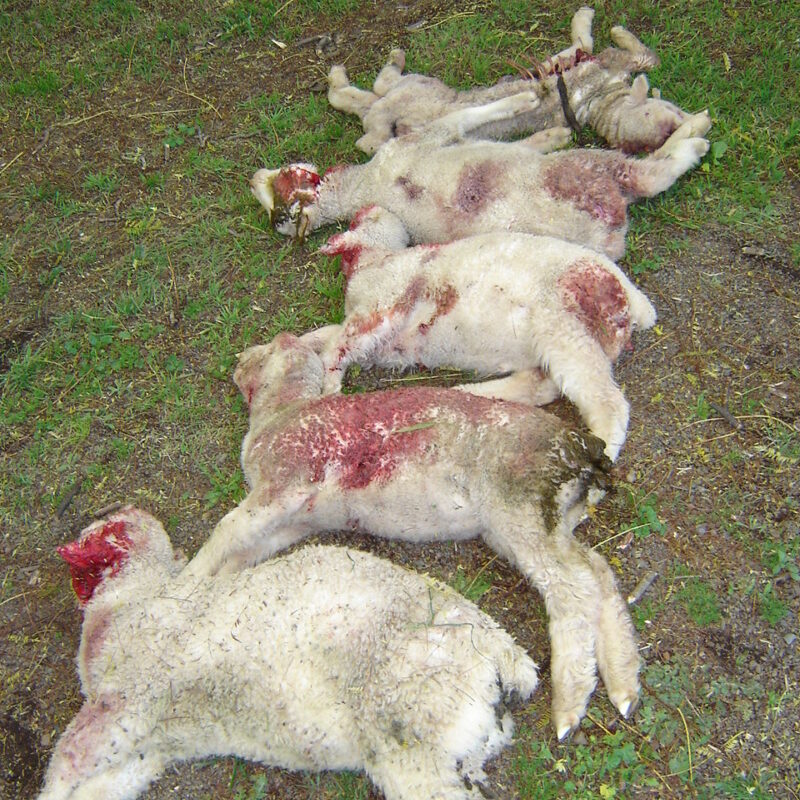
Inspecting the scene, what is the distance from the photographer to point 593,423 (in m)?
3.92

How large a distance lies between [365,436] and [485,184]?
6.16 feet

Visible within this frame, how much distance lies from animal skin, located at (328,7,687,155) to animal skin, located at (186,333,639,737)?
2521mm

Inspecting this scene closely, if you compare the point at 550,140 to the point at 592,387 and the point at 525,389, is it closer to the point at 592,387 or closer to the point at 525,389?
the point at 525,389

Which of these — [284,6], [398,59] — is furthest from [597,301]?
[284,6]

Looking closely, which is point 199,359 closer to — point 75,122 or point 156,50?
point 75,122

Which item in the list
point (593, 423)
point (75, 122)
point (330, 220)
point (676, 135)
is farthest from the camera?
point (75, 122)

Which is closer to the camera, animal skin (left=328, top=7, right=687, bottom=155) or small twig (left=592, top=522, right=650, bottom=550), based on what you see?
small twig (left=592, top=522, right=650, bottom=550)

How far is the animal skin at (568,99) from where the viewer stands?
17.1 ft

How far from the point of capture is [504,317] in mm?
4148

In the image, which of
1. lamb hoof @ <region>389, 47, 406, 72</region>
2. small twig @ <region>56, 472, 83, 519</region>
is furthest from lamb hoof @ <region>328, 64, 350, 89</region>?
small twig @ <region>56, 472, 83, 519</region>

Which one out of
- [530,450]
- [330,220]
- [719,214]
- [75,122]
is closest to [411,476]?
[530,450]

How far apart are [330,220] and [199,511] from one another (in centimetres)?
219

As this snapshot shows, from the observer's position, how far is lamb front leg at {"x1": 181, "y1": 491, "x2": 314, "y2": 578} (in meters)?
3.67

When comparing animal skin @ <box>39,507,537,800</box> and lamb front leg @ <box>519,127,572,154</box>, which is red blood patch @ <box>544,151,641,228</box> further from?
animal skin @ <box>39,507,537,800</box>
